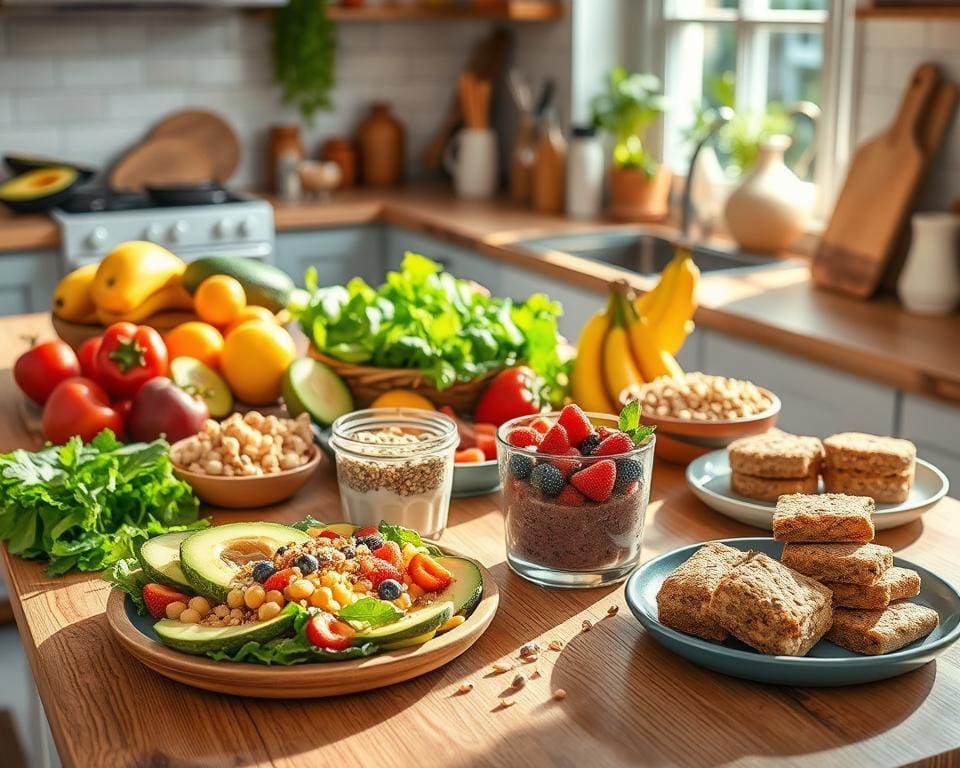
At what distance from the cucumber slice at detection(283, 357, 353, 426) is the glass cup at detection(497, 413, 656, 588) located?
49cm

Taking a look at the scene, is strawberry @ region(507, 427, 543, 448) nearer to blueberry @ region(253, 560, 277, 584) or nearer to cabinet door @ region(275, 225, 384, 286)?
blueberry @ region(253, 560, 277, 584)

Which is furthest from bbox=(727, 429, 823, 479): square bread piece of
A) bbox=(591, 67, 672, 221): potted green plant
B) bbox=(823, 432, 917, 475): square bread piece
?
bbox=(591, 67, 672, 221): potted green plant

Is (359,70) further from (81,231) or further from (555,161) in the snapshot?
(81,231)

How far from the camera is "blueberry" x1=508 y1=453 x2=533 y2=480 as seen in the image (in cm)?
132

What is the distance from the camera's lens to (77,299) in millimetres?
2244

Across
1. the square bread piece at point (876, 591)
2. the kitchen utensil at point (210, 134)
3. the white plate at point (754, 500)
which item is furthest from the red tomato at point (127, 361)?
the kitchen utensil at point (210, 134)

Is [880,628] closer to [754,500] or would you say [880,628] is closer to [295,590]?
[754,500]

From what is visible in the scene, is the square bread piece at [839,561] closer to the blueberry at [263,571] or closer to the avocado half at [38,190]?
the blueberry at [263,571]

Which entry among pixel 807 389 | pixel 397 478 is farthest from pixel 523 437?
→ pixel 807 389

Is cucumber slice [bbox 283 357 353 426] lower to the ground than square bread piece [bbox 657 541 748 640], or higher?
higher

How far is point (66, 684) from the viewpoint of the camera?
Answer: 118 cm

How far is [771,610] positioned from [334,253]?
3.46 m

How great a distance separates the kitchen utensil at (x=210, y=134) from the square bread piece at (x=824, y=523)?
3830 millimetres

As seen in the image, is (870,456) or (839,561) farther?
(870,456)
